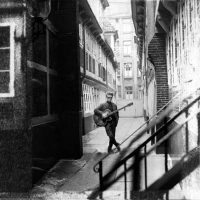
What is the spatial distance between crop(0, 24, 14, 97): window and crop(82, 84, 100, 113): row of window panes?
11.9 metres

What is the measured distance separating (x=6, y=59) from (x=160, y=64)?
5.48 metres

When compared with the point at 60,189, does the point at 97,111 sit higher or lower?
higher

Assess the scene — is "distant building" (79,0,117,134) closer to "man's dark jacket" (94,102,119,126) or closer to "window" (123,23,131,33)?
"man's dark jacket" (94,102,119,126)

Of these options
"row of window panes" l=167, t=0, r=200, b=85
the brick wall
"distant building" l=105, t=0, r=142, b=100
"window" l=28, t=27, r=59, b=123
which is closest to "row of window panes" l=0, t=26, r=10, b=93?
"window" l=28, t=27, r=59, b=123

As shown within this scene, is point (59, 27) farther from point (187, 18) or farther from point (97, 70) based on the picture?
point (97, 70)

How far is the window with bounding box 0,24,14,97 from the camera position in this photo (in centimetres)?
715

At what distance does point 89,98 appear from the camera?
70.1 ft

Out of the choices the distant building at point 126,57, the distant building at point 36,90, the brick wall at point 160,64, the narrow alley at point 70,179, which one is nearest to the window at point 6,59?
the distant building at point 36,90

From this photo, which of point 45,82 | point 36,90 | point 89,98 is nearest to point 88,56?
point 89,98

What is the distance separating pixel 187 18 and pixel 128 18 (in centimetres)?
5184

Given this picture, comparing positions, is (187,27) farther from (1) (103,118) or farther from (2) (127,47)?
(2) (127,47)

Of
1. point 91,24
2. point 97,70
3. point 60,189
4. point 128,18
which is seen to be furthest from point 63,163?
point 128,18

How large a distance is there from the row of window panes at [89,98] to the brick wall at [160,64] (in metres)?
8.69

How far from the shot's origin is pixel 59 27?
35.9ft
